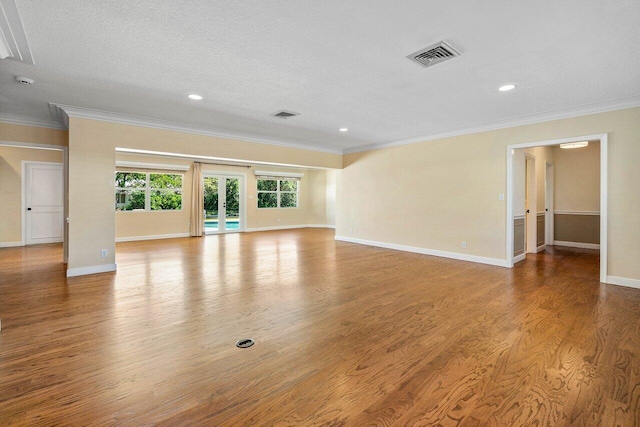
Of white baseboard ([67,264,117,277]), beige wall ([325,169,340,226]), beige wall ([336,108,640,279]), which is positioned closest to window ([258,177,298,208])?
beige wall ([325,169,340,226])

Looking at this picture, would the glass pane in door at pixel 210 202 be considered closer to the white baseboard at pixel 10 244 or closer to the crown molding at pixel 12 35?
the white baseboard at pixel 10 244

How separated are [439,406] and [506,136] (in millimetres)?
5035

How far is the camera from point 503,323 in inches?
114

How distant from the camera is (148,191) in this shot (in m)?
8.84

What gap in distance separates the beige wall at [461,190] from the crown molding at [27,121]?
625cm

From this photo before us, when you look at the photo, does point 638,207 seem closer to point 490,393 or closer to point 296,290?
point 490,393

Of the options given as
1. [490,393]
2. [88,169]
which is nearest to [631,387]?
[490,393]

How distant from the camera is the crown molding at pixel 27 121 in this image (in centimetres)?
494

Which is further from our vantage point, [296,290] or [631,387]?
[296,290]

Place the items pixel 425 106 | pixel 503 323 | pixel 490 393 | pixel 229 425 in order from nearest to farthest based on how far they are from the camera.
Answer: pixel 229 425, pixel 490 393, pixel 503 323, pixel 425 106

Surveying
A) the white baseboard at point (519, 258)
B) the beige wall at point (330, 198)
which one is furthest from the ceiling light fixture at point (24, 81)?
A: the beige wall at point (330, 198)

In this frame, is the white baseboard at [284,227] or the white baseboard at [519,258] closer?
the white baseboard at [519,258]

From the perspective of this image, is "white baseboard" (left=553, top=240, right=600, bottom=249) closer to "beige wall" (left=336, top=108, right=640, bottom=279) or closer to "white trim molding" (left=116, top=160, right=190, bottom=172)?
"beige wall" (left=336, top=108, right=640, bottom=279)

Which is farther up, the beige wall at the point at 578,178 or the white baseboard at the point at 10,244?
the beige wall at the point at 578,178
